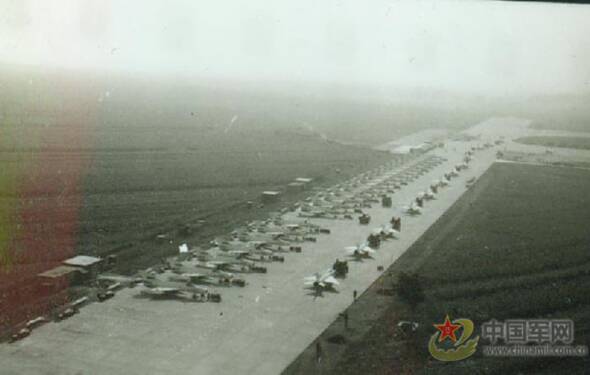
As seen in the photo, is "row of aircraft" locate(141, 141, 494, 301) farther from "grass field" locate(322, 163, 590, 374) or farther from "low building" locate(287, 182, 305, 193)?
"grass field" locate(322, 163, 590, 374)

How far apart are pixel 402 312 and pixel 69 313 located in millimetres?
11218

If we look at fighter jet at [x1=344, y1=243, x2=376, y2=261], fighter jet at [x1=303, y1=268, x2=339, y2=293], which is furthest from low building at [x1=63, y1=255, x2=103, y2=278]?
fighter jet at [x1=344, y1=243, x2=376, y2=261]

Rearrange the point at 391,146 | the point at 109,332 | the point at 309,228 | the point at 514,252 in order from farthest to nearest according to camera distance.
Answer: the point at 391,146
the point at 309,228
the point at 514,252
the point at 109,332

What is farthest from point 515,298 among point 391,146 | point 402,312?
Answer: point 391,146

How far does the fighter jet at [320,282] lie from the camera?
873 inches

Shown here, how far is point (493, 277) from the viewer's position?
78.6 ft

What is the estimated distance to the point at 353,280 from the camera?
930 inches

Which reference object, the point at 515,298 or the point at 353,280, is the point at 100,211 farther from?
the point at 515,298

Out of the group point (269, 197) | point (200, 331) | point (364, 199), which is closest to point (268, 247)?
point (200, 331)

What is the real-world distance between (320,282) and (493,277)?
7368 mm

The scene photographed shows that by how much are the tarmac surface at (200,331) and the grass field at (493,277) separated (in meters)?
1.80

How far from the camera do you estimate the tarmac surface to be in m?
16.2

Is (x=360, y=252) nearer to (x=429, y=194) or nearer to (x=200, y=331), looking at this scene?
(x=200, y=331)

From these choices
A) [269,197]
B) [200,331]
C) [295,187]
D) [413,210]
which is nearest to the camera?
[200,331]
